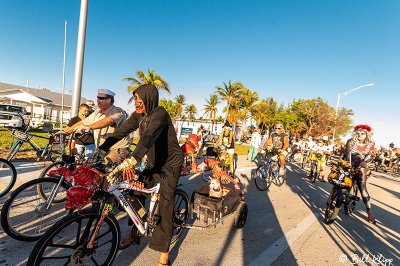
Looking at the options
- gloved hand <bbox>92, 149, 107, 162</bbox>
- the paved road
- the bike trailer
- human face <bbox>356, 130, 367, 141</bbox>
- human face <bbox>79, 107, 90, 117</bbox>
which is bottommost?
the paved road

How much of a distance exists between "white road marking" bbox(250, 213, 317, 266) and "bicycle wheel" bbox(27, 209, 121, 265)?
6.37ft

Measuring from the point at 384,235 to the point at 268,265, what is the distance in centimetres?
354

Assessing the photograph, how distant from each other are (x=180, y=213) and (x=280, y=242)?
1.77 m

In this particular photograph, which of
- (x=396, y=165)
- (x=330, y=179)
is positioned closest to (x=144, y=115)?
(x=330, y=179)

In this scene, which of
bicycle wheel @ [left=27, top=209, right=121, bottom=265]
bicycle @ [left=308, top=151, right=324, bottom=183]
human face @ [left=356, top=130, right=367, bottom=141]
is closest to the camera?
bicycle wheel @ [left=27, top=209, right=121, bottom=265]

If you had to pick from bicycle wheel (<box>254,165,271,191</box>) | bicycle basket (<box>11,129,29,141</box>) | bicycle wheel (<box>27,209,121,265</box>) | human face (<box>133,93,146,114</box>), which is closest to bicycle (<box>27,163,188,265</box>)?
bicycle wheel (<box>27,209,121,265</box>)

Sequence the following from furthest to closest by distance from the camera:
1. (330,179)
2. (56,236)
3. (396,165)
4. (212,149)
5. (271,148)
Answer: (396,165)
(212,149)
(271,148)
(330,179)
(56,236)

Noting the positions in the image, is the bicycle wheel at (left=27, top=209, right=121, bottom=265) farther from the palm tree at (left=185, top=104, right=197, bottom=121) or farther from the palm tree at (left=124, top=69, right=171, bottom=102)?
the palm tree at (left=185, top=104, right=197, bottom=121)

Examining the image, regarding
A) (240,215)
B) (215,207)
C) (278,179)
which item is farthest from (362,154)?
(215,207)

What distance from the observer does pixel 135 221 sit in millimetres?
3076

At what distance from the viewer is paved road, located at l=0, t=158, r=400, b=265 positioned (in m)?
3.38

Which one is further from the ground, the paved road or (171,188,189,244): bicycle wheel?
(171,188,189,244): bicycle wheel

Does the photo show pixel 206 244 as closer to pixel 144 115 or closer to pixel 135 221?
pixel 135 221

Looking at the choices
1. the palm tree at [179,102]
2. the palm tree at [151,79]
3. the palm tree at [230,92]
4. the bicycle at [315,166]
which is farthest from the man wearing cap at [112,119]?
the palm tree at [179,102]
